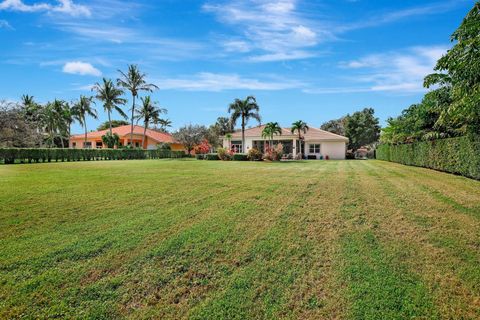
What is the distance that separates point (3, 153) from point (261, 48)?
2191 cm

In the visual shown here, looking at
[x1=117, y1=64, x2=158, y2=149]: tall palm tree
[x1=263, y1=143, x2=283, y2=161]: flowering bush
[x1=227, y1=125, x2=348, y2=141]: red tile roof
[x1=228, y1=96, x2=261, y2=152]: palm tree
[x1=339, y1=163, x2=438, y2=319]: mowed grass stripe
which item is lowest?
[x1=339, y1=163, x2=438, y2=319]: mowed grass stripe

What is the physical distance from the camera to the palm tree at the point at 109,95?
43.9m

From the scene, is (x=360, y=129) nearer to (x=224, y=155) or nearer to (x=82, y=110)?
(x=224, y=155)

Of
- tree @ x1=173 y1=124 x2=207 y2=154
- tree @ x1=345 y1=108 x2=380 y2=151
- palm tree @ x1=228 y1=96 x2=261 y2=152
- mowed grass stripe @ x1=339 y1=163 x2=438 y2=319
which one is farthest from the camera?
tree @ x1=345 y1=108 x2=380 y2=151

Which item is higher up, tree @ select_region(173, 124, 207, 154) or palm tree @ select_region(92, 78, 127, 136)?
palm tree @ select_region(92, 78, 127, 136)

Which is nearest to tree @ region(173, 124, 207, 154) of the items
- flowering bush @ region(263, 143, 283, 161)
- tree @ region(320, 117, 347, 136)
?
flowering bush @ region(263, 143, 283, 161)

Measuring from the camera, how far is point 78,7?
10.5 meters

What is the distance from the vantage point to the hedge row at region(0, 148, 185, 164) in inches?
938

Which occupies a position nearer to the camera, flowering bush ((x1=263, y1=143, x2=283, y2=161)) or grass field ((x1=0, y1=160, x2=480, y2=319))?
grass field ((x1=0, y1=160, x2=480, y2=319))

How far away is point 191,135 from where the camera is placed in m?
49.3

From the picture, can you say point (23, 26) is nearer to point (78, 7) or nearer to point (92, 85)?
point (78, 7)

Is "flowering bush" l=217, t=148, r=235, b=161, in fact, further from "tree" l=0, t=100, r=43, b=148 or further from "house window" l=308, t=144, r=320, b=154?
"tree" l=0, t=100, r=43, b=148

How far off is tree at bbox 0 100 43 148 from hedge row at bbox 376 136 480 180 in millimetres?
37966

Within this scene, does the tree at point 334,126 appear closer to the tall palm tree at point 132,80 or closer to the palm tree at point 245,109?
the palm tree at point 245,109
